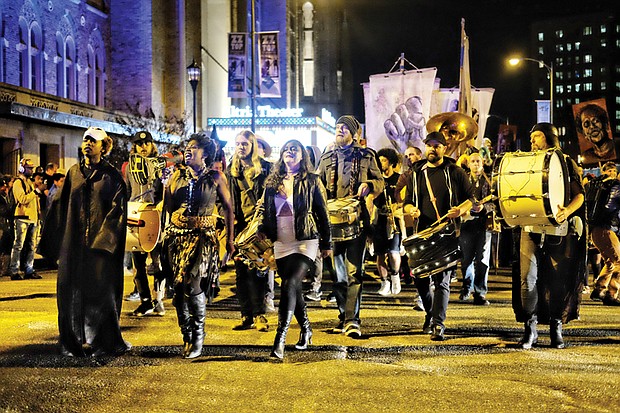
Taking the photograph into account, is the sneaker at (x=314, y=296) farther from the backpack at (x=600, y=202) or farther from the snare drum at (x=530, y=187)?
the snare drum at (x=530, y=187)

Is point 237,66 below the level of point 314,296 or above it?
above

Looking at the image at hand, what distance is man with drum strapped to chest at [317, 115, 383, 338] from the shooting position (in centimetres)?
841

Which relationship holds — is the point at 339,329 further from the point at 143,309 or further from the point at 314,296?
the point at 314,296

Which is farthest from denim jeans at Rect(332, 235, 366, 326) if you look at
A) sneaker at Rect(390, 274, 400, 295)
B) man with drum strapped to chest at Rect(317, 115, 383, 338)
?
sneaker at Rect(390, 274, 400, 295)

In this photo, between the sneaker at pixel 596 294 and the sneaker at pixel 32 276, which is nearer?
the sneaker at pixel 596 294

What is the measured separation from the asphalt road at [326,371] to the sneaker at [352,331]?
8cm

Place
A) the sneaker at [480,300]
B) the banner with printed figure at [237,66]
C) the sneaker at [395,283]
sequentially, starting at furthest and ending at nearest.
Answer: the banner with printed figure at [237,66] → the sneaker at [395,283] → the sneaker at [480,300]

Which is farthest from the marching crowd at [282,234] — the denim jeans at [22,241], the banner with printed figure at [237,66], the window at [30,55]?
the banner with printed figure at [237,66]

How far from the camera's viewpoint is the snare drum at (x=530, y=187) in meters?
7.48

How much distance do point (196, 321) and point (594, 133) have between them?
1279 cm

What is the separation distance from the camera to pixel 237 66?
107 feet

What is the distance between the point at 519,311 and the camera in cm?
783

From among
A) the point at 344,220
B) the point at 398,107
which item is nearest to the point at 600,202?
the point at 344,220

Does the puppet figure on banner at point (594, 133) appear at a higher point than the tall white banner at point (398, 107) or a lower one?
lower
